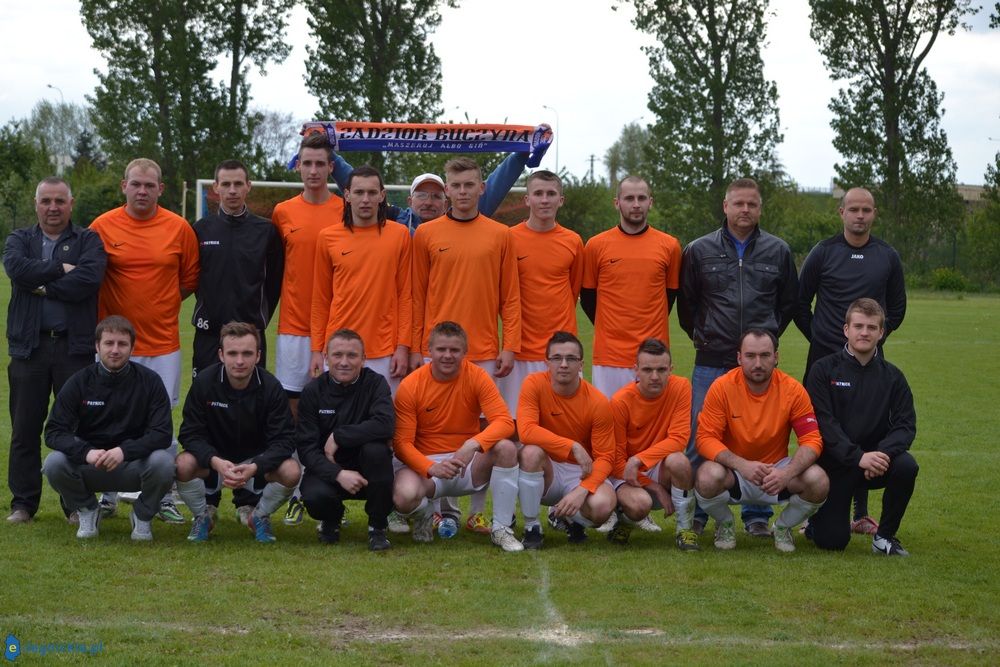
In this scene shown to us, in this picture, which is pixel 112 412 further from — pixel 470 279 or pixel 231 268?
→ pixel 470 279

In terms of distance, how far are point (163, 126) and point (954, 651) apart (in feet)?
124

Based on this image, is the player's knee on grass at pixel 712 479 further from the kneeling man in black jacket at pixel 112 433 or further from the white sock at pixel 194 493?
the kneeling man in black jacket at pixel 112 433

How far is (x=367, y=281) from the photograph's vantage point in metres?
6.70

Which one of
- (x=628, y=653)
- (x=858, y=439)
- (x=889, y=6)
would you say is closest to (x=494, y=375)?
(x=858, y=439)

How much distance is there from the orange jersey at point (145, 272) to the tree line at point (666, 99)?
30.1m

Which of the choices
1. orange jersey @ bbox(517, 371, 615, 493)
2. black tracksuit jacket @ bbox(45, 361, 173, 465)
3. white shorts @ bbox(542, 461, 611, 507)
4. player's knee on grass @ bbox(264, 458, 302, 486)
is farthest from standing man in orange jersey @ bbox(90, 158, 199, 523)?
white shorts @ bbox(542, 461, 611, 507)

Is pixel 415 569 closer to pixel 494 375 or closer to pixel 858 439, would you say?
pixel 494 375

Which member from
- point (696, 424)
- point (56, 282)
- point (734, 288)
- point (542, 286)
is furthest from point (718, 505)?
point (56, 282)

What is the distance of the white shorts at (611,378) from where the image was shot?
7.12 m

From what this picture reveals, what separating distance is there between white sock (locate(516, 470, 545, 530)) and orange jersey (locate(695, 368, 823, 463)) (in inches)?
36.4

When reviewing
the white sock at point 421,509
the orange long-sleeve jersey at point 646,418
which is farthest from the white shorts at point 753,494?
the white sock at point 421,509

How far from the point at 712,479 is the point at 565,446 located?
0.82m

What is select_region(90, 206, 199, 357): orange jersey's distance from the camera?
6801 mm

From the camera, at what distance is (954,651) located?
4.50m
